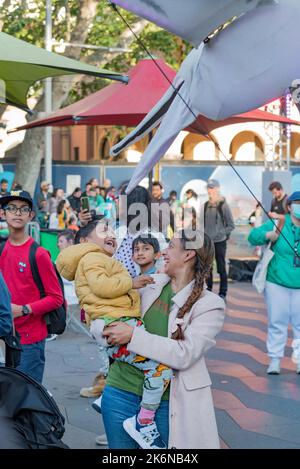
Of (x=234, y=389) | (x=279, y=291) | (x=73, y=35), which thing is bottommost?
(x=234, y=389)

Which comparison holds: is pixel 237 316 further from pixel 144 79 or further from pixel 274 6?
pixel 274 6

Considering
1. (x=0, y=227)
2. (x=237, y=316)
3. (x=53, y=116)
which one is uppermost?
(x=53, y=116)

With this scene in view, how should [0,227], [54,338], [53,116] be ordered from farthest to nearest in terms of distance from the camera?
1. [0,227]
2. [53,116]
3. [54,338]

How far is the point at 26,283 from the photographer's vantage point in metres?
5.98

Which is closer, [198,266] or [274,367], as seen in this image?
[198,266]

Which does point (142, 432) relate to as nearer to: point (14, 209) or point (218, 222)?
point (14, 209)

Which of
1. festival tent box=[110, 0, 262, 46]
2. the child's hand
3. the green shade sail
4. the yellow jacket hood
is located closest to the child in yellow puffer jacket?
the child's hand

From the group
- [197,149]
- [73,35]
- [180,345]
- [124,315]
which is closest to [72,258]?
[124,315]

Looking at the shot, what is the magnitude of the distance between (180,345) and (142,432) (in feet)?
1.50

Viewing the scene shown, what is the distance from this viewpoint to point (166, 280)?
177 inches

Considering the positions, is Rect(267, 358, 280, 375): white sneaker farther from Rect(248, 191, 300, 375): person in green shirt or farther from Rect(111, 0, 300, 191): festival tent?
Rect(111, 0, 300, 191): festival tent

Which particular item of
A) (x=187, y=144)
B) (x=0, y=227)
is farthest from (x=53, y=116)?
(x=187, y=144)

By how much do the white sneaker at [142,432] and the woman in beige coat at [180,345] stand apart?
39 millimetres
